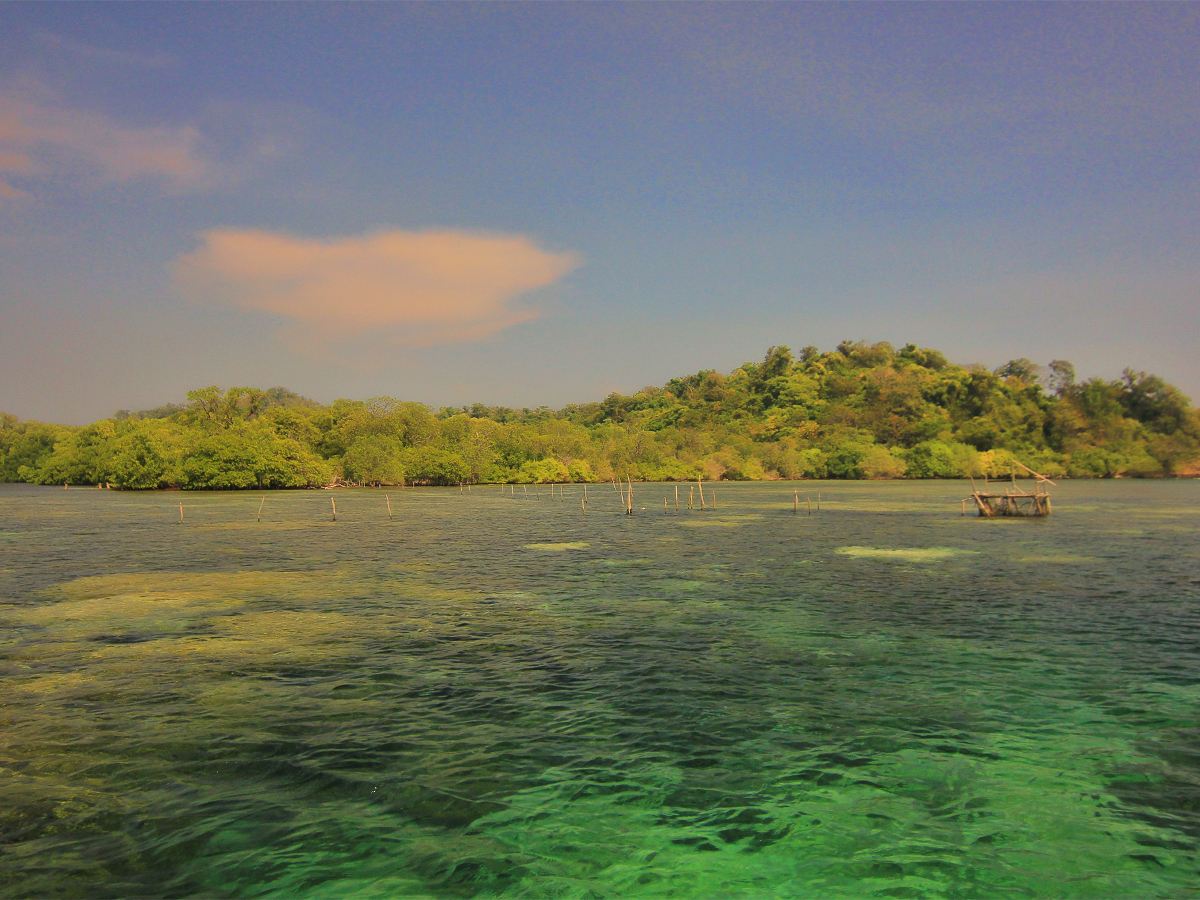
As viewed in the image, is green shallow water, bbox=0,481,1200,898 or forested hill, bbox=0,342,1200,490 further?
forested hill, bbox=0,342,1200,490

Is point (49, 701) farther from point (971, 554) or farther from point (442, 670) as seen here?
point (971, 554)

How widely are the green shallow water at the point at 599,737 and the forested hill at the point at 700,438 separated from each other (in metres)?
86.7

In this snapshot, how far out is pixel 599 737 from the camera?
36.0ft

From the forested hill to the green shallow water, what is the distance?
3415 inches

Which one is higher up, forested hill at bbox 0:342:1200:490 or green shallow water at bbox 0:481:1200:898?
forested hill at bbox 0:342:1200:490

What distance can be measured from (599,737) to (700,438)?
13224 centimetres

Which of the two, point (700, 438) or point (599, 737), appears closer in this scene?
point (599, 737)

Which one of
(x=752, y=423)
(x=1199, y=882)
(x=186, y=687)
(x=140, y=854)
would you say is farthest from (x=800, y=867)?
(x=752, y=423)

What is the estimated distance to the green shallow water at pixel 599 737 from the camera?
762 cm

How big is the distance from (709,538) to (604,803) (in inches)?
1274

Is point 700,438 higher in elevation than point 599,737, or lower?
higher

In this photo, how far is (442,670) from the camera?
1445cm

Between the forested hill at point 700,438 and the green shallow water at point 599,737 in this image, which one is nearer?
the green shallow water at point 599,737

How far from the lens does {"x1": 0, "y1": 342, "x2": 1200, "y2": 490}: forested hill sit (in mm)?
101131
